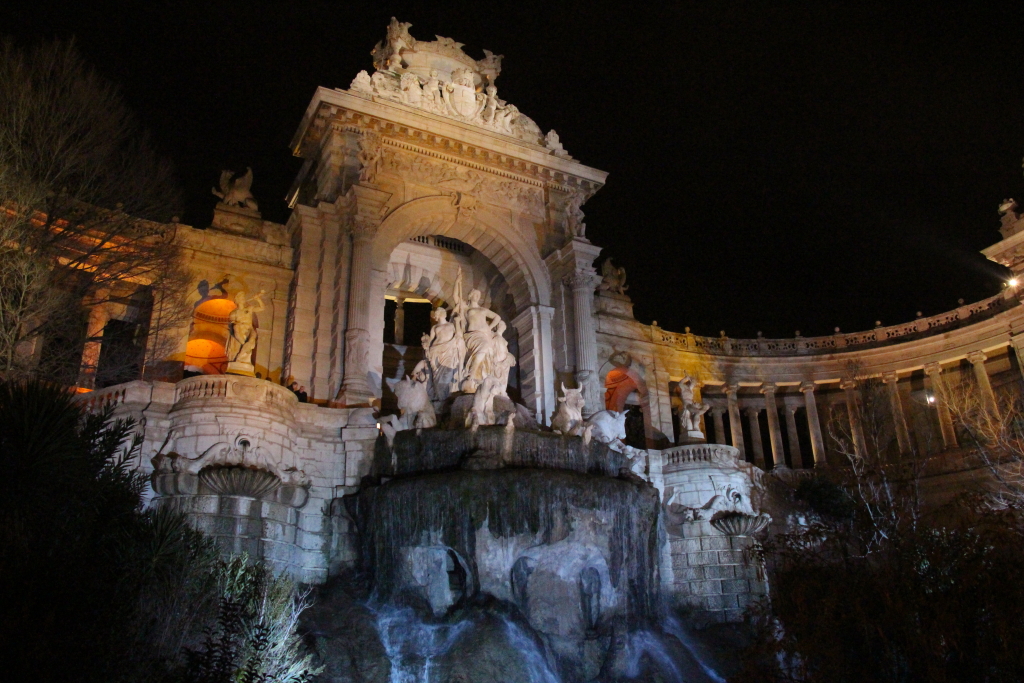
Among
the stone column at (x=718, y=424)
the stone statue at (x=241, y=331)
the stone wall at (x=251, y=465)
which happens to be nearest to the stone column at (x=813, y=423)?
the stone column at (x=718, y=424)

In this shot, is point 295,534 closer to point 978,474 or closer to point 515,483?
point 515,483

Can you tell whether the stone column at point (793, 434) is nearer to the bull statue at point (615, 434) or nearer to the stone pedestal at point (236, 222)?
the bull statue at point (615, 434)

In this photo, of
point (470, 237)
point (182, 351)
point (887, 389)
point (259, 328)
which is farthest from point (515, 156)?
point (887, 389)

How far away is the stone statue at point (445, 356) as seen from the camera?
79.2 ft

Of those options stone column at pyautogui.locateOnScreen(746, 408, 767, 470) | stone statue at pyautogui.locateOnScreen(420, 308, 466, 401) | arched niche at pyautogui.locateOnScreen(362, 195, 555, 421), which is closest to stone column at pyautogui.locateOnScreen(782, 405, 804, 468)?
stone column at pyautogui.locateOnScreen(746, 408, 767, 470)

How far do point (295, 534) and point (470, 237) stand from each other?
1453 centimetres

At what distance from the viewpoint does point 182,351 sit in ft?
89.7

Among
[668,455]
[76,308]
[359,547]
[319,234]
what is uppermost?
[319,234]

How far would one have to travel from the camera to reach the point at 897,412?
125 ft

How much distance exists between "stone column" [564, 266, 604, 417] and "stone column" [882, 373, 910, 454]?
49.1 ft

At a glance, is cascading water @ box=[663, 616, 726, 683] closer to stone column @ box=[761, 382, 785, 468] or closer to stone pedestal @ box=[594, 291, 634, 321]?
stone pedestal @ box=[594, 291, 634, 321]

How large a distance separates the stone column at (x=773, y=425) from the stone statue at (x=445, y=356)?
19255mm

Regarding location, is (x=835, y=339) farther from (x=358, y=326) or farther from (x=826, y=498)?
(x=358, y=326)

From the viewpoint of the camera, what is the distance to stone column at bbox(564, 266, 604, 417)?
2941 cm
